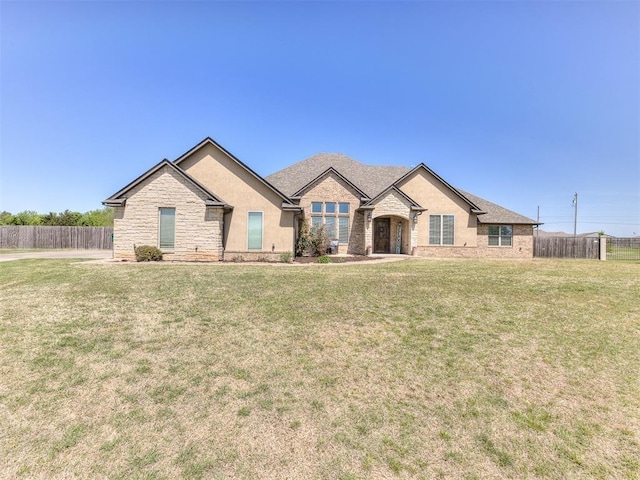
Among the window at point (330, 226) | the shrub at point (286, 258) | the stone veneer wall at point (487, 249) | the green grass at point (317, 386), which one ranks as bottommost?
the green grass at point (317, 386)

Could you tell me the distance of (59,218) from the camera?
110 feet

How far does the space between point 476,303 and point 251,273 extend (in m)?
8.03

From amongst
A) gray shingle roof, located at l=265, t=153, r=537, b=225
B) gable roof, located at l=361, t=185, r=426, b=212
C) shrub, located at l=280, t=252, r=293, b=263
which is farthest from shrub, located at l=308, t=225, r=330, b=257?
gable roof, located at l=361, t=185, r=426, b=212

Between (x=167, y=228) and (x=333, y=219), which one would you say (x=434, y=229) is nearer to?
(x=333, y=219)

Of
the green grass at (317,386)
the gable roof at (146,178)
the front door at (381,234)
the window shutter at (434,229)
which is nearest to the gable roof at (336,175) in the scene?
the front door at (381,234)

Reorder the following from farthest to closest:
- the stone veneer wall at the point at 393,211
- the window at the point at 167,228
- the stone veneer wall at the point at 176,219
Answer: the stone veneer wall at the point at 393,211, the window at the point at 167,228, the stone veneer wall at the point at 176,219

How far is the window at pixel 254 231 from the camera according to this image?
18.2 metres

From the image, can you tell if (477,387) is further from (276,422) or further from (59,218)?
(59,218)

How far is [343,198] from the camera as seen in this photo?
22.5 m

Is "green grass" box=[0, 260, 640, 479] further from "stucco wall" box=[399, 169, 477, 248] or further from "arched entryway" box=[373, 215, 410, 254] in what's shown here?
"stucco wall" box=[399, 169, 477, 248]

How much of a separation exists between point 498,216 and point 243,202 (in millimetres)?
20466

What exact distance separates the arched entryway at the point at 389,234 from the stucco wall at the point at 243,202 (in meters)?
8.43

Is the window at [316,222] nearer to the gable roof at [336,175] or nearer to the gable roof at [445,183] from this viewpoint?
the gable roof at [336,175]

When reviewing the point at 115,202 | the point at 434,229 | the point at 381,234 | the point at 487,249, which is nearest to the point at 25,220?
the point at 115,202
